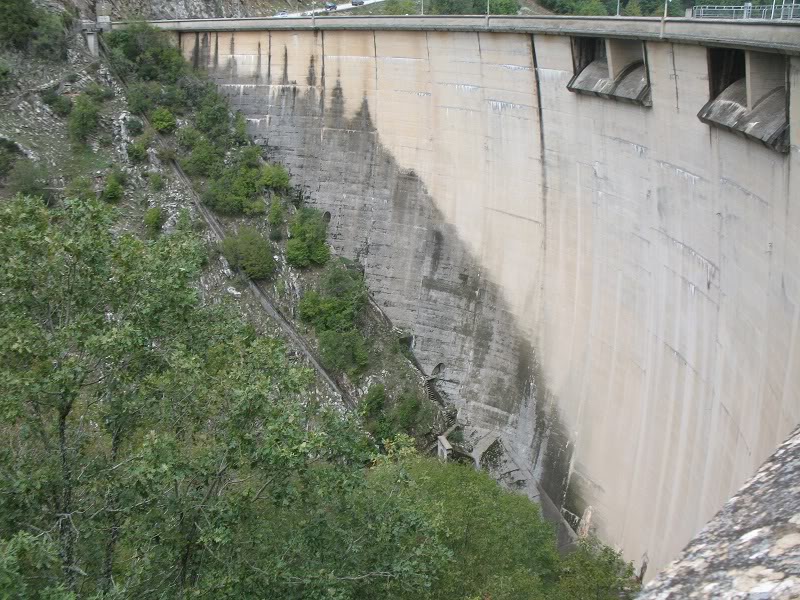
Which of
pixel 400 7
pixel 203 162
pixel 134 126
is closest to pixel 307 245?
pixel 203 162

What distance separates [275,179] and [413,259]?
5170 mm

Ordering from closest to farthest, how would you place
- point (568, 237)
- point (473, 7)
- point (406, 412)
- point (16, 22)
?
point (568, 237)
point (406, 412)
point (16, 22)
point (473, 7)

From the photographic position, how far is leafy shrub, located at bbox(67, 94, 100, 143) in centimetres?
2395

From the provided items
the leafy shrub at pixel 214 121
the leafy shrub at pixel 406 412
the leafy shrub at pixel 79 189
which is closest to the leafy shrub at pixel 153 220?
the leafy shrub at pixel 79 189

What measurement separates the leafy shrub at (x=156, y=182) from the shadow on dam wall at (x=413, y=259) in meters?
3.21

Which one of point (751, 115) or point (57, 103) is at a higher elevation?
point (751, 115)

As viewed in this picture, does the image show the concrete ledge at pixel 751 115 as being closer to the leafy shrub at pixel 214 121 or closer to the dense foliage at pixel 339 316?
the dense foliage at pixel 339 316

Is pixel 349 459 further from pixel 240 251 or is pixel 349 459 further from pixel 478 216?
pixel 240 251

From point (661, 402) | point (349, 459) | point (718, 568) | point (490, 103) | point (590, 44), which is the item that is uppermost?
point (590, 44)

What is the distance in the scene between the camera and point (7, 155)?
22453mm

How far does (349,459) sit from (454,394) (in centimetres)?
1189

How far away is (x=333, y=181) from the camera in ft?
76.6

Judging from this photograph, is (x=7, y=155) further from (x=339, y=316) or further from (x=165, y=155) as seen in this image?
(x=339, y=316)

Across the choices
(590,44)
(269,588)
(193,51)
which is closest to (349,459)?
(269,588)
